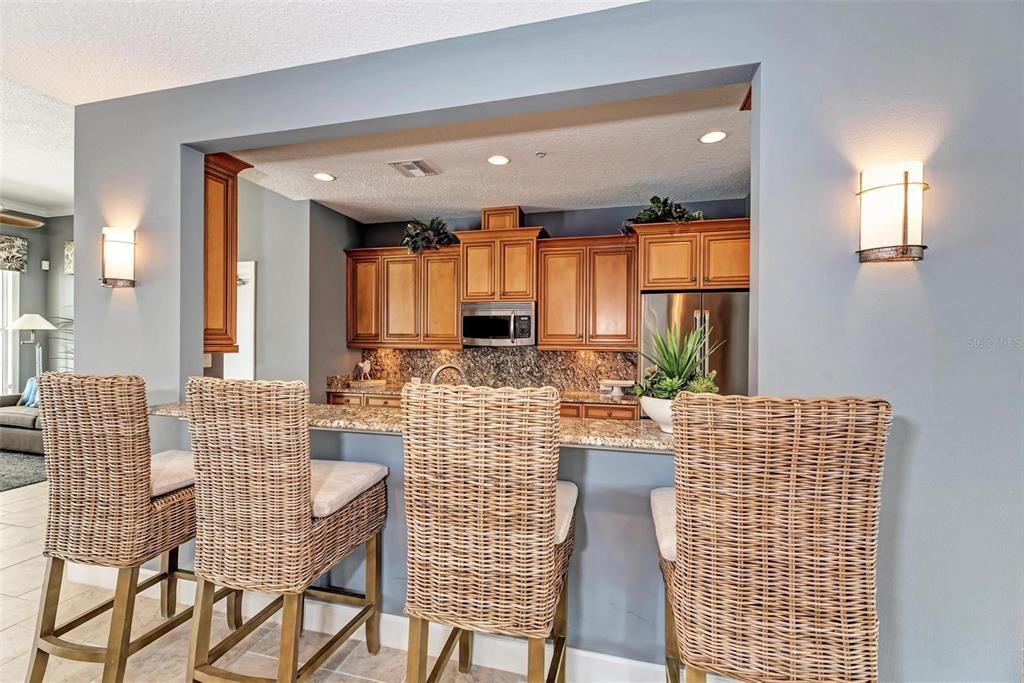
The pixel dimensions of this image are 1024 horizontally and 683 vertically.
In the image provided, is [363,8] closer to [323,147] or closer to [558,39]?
[558,39]

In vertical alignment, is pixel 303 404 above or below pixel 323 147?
below

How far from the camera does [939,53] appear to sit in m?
1.55

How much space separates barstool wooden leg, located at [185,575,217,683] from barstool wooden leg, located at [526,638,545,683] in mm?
1049

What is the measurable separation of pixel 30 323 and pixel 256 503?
6.24 m

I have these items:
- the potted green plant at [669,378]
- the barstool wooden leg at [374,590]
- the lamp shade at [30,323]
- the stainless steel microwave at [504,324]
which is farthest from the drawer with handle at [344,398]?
the lamp shade at [30,323]

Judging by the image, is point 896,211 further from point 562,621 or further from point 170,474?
point 170,474

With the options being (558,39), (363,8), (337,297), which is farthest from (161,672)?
(337,297)

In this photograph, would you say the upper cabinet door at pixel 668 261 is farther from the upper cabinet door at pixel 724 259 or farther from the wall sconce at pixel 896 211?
the wall sconce at pixel 896 211

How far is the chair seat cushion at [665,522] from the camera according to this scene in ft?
4.41

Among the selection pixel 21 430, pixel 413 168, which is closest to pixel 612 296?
pixel 413 168

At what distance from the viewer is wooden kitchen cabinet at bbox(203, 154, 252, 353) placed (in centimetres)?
271

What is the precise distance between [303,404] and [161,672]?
4.66 ft

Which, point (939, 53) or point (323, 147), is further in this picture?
point (323, 147)

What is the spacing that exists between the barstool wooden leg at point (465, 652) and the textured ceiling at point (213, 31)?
239 centimetres
